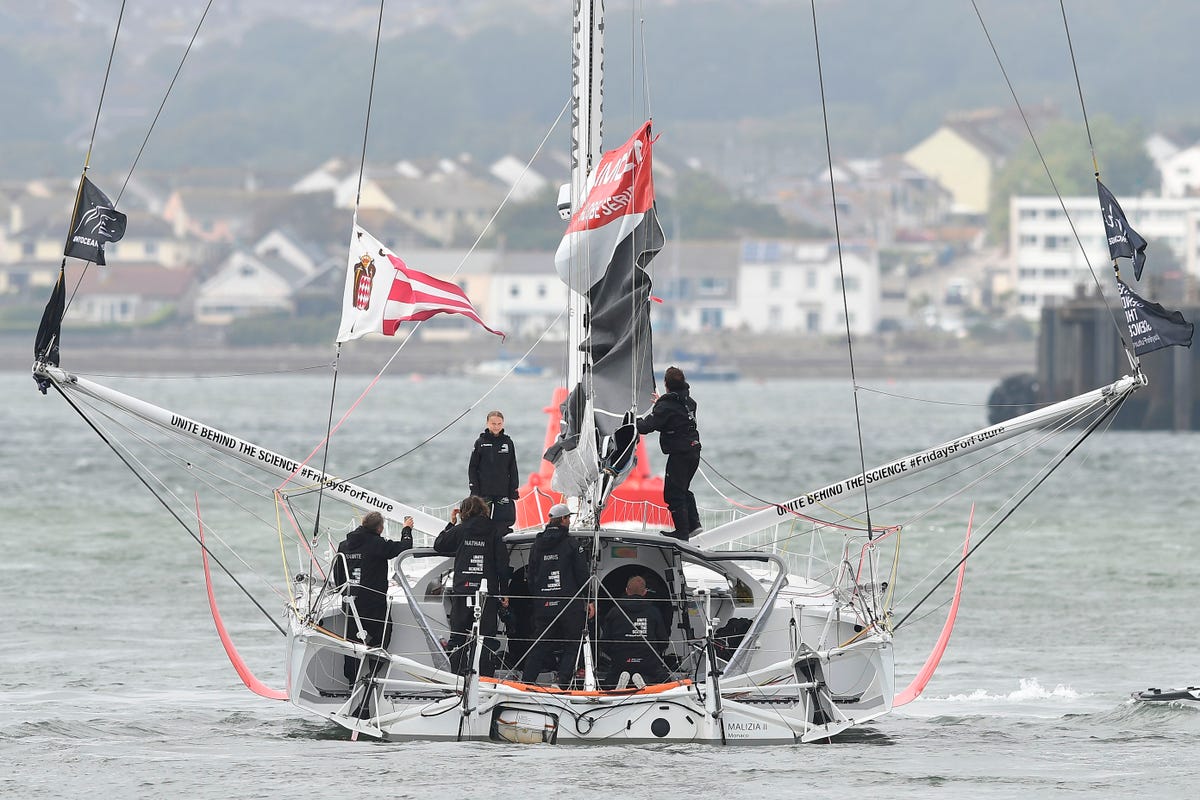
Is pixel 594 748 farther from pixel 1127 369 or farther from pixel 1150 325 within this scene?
pixel 1127 369

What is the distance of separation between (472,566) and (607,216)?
333 centimetres

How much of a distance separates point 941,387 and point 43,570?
134574 millimetres

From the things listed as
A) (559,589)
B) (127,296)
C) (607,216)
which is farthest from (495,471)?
(127,296)

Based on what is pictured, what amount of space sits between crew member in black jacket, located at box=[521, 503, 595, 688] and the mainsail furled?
0.78m

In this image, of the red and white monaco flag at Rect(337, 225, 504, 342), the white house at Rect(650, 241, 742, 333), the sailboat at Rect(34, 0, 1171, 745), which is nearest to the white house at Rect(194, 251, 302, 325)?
the white house at Rect(650, 241, 742, 333)

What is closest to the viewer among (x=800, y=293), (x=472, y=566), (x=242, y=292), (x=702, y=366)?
(x=472, y=566)

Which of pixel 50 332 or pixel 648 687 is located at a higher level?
pixel 50 332

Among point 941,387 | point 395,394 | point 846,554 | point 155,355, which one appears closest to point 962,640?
point 846,554

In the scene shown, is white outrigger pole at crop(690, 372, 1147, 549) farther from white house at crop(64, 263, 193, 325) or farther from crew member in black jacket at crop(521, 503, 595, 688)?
white house at crop(64, 263, 193, 325)

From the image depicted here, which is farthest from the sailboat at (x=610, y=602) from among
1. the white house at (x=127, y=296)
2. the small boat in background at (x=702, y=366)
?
the white house at (x=127, y=296)

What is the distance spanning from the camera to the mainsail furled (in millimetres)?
19406

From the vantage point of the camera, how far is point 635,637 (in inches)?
742

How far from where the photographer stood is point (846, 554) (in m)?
20.5

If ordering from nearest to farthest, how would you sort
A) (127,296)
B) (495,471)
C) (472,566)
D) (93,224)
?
(472,566) → (93,224) → (495,471) → (127,296)
